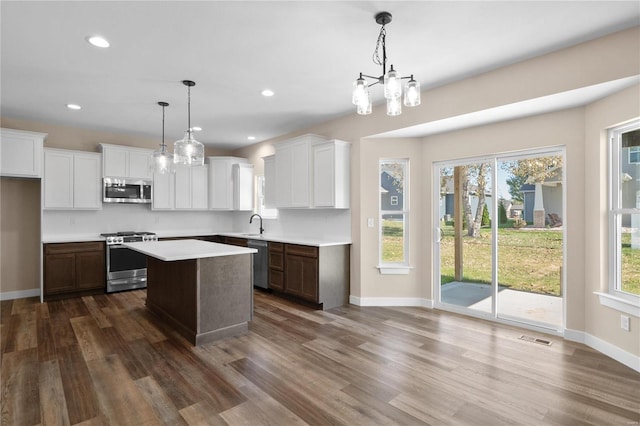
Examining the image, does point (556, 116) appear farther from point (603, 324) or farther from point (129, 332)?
point (129, 332)

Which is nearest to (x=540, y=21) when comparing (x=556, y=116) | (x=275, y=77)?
(x=556, y=116)

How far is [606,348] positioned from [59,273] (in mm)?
6643

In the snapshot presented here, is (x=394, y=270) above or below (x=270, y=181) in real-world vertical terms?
below

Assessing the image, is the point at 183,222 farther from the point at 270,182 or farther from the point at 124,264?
the point at 270,182

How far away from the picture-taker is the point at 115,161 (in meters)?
5.60

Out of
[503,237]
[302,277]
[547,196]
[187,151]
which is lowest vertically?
[302,277]

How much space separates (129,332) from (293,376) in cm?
204

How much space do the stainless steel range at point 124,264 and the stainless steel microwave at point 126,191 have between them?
1.93 feet

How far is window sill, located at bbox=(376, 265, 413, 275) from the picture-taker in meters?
4.63

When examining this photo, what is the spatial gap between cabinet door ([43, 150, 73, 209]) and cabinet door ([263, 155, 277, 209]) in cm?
300

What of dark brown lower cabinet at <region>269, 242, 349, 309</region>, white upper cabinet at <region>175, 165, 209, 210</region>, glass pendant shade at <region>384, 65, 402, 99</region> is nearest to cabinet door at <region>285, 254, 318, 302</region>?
dark brown lower cabinet at <region>269, 242, 349, 309</region>

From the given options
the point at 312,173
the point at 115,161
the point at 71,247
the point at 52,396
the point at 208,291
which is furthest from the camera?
the point at 115,161

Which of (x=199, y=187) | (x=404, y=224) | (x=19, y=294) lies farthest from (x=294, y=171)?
(x=19, y=294)

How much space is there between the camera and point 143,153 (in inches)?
232
